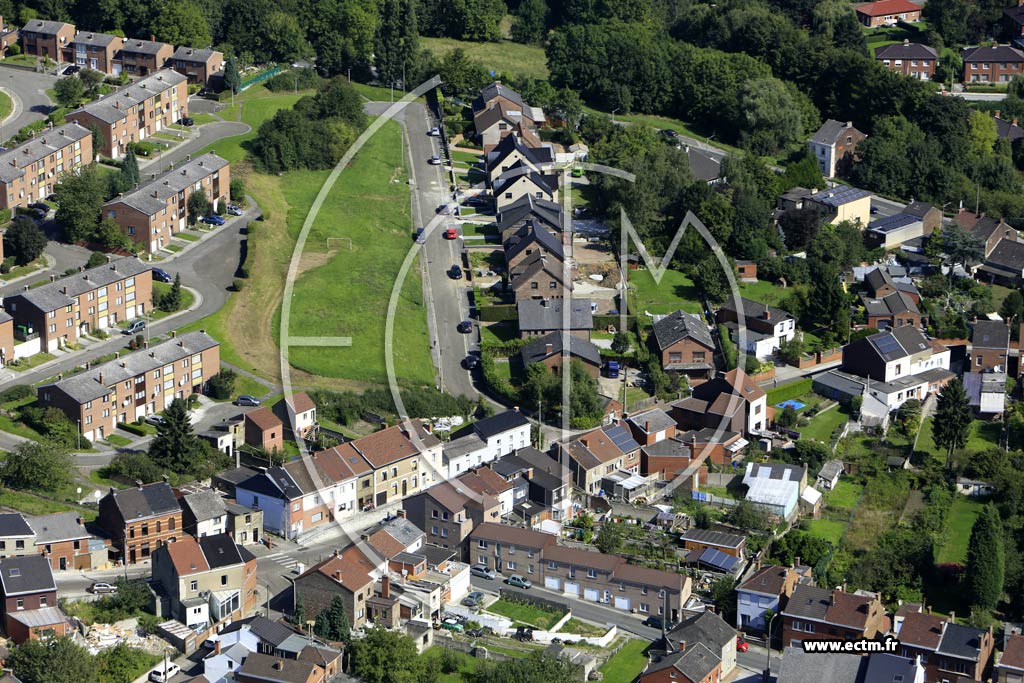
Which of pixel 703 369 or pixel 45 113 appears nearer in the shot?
pixel 703 369

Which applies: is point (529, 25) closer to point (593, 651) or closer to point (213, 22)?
point (213, 22)

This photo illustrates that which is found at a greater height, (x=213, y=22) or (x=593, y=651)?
(x=213, y=22)

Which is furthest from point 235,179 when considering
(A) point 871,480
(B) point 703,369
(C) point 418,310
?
(A) point 871,480

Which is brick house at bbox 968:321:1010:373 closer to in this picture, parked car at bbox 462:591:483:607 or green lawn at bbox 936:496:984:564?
green lawn at bbox 936:496:984:564

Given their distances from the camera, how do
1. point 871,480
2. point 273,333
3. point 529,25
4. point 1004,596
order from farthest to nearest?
point 529,25
point 273,333
point 871,480
point 1004,596

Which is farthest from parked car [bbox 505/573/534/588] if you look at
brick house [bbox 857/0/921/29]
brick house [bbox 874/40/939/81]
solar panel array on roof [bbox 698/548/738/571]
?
brick house [bbox 857/0/921/29]

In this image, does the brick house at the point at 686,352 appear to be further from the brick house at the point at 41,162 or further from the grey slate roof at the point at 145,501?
the brick house at the point at 41,162

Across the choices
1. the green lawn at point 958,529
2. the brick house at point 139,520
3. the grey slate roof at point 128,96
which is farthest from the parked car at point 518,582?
the grey slate roof at point 128,96
